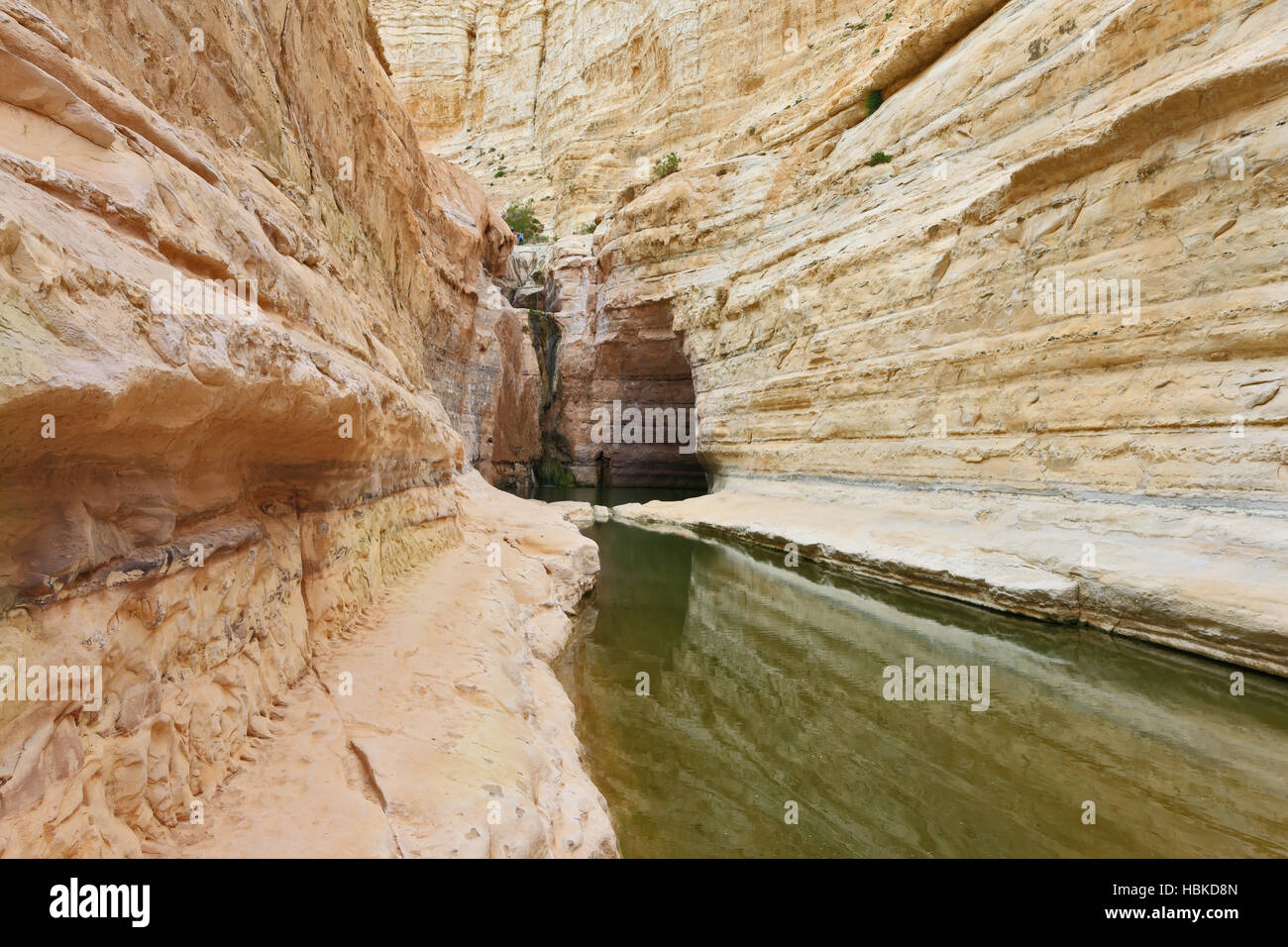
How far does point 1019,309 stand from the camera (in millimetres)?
8852

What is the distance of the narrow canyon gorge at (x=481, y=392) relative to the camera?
1931 mm

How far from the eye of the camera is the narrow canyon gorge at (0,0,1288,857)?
1.93 m

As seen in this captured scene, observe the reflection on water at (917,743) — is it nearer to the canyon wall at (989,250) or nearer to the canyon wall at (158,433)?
the canyon wall at (158,433)

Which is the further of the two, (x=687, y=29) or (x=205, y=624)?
Result: (x=687, y=29)

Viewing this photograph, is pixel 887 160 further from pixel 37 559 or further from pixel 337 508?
pixel 37 559

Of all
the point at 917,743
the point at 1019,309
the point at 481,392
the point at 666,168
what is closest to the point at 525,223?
the point at 666,168

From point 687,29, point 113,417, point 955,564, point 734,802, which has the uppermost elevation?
point 687,29

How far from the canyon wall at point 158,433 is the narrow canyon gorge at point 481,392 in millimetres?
18

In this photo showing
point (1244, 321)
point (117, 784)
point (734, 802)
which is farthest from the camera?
point (1244, 321)

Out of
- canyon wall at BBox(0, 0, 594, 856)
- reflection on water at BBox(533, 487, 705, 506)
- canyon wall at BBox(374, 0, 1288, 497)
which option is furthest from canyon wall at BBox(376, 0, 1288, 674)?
canyon wall at BBox(0, 0, 594, 856)

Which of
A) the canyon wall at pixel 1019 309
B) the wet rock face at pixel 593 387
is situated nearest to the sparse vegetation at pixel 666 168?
the canyon wall at pixel 1019 309

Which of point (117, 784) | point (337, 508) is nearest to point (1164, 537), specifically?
point (337, 508)

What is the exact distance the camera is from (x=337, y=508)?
4172mm

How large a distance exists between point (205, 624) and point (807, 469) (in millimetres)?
12090
